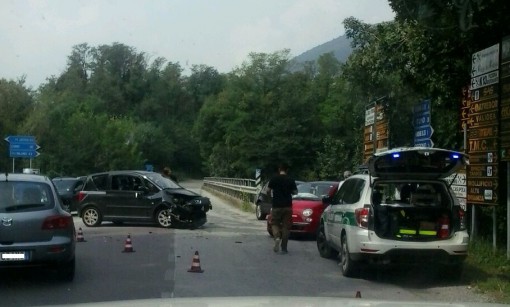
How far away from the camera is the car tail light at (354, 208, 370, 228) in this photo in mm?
11969

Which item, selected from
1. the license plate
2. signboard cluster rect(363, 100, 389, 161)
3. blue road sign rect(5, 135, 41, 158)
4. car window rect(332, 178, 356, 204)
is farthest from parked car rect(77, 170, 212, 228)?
blue road sign rect(5, 135, 41, 158)

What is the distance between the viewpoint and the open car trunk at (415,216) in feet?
39.1

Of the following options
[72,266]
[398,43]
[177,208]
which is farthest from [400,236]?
[177,208]

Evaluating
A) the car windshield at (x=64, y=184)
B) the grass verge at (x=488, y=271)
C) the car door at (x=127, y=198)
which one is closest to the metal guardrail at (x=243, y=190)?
the car windshield at (x=64, y=184)

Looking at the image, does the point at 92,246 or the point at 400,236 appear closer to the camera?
the point at 400,236

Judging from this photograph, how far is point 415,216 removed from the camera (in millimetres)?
12000

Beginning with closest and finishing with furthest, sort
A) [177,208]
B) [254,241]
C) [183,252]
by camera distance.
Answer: [183,252] < [254,241] < [177,208]

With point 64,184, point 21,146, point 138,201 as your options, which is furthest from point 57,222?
point 21,146

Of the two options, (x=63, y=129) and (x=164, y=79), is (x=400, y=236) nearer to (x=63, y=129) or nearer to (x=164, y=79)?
(x=63, y=129)

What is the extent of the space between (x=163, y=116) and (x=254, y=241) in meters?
95.5

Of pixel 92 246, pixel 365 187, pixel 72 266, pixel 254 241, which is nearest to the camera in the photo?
pixel 72 266

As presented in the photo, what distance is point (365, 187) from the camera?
1243cm

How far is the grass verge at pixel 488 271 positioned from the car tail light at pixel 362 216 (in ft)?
5.83

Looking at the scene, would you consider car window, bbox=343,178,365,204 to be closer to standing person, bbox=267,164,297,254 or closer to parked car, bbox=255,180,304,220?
standing person, bbox=267,164,297,254
